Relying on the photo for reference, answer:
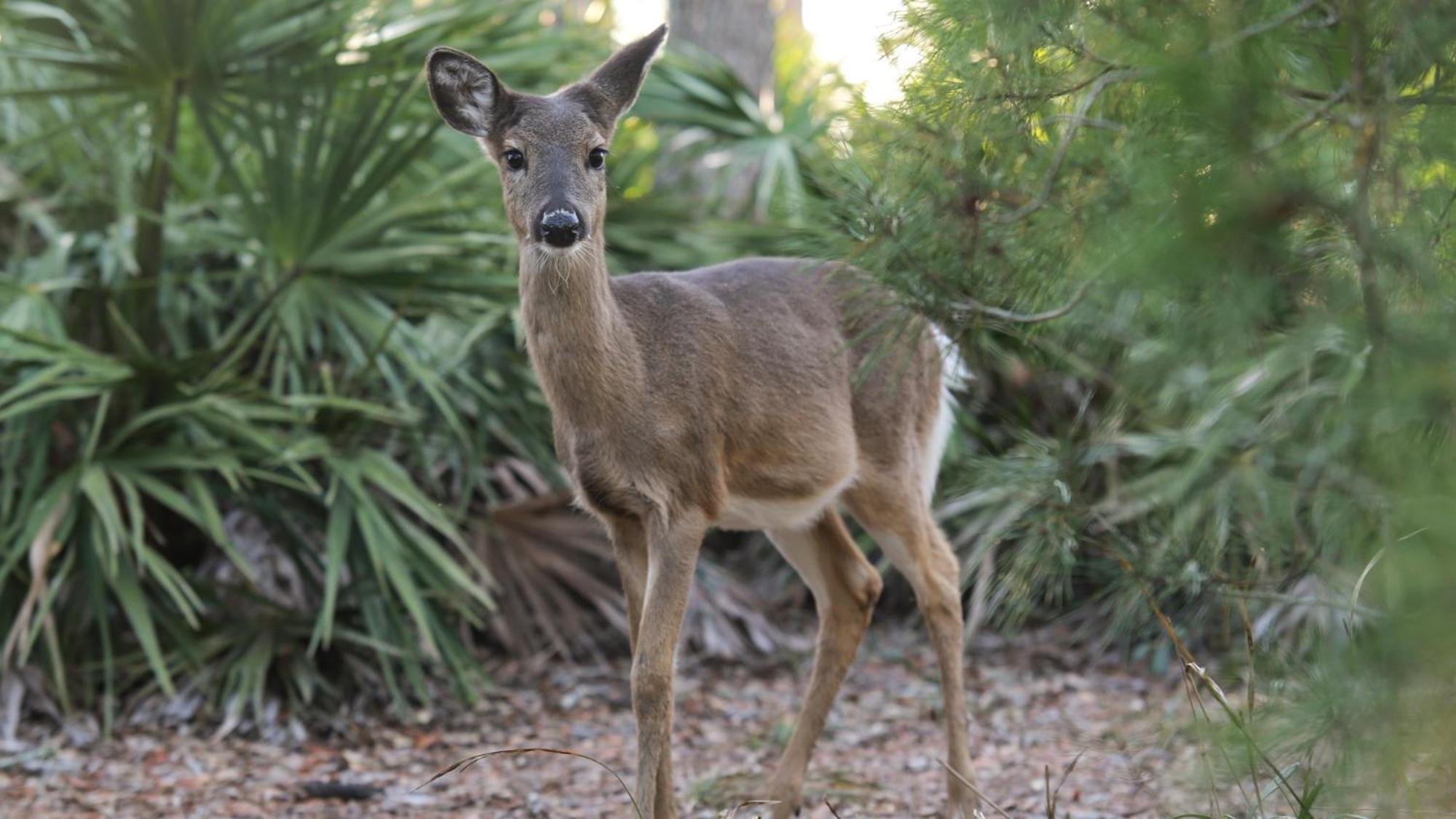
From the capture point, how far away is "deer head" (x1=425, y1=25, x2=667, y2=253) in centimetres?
414

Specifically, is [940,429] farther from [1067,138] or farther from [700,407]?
[1067,138]

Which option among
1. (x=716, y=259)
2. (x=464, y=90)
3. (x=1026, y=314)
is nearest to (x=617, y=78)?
(x=464, y=90)

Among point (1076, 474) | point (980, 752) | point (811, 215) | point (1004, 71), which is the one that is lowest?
point (980, 752)

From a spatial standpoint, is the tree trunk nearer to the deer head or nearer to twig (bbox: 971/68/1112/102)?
the deer head

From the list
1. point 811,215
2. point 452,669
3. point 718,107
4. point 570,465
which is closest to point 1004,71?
point 811,215

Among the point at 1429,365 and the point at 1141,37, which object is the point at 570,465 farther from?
the point at 1429,365

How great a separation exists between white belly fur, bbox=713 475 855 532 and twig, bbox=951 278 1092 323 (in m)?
1.24

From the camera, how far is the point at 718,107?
8.63m

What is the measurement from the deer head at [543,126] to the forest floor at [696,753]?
203 centimetres

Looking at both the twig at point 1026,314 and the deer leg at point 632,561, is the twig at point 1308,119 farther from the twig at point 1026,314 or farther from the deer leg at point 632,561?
the deer leg at point 632,561

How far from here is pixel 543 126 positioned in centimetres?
425

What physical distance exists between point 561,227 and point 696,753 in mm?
2827

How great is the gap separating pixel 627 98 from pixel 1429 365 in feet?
9.23

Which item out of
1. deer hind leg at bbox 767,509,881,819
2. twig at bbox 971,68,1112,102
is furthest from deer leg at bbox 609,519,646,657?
twig at bbox 971,68,1112,102
